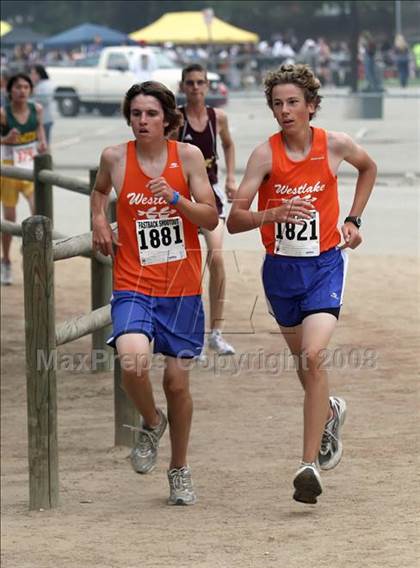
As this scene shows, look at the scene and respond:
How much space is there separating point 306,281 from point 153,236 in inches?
25.8

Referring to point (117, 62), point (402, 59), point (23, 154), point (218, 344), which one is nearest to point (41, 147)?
point (23, 154)

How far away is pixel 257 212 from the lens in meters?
5.70

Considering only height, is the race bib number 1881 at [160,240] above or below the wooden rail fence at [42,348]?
above

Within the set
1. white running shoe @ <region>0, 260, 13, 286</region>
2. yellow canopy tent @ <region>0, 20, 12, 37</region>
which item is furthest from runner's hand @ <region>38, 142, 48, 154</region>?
yellow canopy tent @ <region>0, 20, 12, 37</region>

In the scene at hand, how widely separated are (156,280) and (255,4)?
2776 cm

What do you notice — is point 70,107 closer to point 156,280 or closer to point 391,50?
point 391,50

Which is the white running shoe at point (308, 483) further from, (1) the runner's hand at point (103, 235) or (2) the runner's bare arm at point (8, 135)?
(2) the runner's bare arm at point (8, 135)

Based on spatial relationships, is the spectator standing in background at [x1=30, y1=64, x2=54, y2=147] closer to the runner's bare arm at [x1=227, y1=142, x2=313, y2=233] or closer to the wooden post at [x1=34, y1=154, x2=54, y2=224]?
the wooden post at [x1=34, y1=154, x2=54, y2=224]

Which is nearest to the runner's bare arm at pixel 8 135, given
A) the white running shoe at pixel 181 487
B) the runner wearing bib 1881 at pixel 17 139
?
the runner wearing bib 1881 at pixel 17 139

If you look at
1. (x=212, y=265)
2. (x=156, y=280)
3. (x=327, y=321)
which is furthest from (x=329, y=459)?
(x=212, y=265)

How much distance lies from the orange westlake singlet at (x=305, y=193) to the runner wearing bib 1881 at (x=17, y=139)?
6.88m

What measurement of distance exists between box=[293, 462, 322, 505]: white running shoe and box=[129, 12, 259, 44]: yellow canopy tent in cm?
2622

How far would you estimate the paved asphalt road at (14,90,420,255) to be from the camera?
15180 millimetres

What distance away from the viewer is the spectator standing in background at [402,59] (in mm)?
27312
